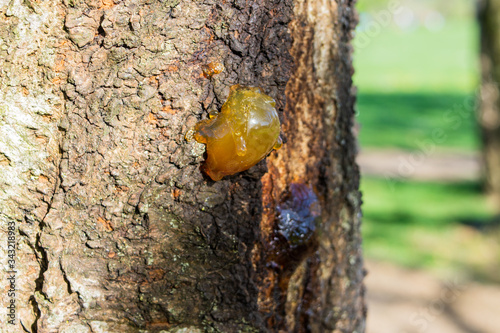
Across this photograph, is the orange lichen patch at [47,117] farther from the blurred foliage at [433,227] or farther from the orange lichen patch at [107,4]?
the blurred foliage at [433,227]

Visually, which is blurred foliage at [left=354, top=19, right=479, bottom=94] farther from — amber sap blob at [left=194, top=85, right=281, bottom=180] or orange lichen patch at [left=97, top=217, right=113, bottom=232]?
orange lichen patch at [left=97, top=217, right=113, bottom=232]

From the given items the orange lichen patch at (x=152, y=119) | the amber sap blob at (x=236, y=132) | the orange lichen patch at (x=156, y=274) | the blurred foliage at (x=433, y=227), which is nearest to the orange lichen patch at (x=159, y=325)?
the orange lichen patch at (x=156, y=274)

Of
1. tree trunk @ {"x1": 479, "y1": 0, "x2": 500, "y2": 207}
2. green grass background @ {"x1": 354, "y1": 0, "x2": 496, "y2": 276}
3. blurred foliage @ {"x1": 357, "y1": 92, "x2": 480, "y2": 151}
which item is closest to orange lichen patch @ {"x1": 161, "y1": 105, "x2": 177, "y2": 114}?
green grass background @ {"x1": 354, "y1": 0, "x2": 496, "y2": 276}

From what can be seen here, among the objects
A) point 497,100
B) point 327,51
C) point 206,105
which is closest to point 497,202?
point 497,100

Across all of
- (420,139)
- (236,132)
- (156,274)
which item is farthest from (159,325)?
(420,139)

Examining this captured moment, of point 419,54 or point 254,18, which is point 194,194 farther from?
point 419,54
